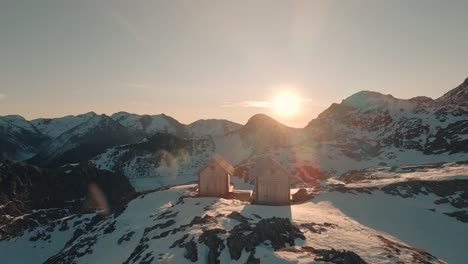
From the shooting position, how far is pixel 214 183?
56.3m

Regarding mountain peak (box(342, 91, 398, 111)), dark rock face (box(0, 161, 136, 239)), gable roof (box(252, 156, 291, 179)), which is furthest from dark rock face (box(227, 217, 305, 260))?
mountain peak (box(342, 91, 398, 111))

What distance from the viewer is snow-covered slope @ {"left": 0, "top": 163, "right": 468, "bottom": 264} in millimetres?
28797

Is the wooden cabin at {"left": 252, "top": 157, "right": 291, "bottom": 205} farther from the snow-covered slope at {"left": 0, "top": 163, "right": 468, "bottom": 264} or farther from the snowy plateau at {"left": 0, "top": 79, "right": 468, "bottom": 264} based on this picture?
the snowy plateau at {"left": 0, "top": 79, "right": 468, "bottom": 264}

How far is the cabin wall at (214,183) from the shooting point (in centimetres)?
5628

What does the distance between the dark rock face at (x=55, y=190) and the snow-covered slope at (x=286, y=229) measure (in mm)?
18408

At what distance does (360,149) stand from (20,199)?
110702mm

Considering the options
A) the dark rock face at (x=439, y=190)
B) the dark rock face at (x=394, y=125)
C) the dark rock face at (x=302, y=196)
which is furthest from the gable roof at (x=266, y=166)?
the dark rock face at (x=394, y=125)

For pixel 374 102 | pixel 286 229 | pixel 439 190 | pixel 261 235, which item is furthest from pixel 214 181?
pixel 374 102

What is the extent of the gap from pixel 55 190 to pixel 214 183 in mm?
71272

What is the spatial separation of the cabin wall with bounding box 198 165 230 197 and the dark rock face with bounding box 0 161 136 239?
29709mm

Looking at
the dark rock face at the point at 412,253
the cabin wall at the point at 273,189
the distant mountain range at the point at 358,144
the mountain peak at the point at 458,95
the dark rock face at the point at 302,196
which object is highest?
the mountain peak at the point at 458,95

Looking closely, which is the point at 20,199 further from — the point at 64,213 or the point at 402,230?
the point at 402,230

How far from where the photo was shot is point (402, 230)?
4197 cm

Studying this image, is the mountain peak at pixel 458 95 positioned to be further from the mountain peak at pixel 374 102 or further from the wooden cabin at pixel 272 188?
the wooden cabin at pixel 272 188
